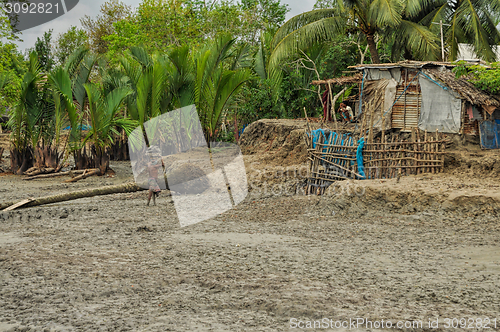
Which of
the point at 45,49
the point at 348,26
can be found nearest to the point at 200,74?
Result: the point at 348,26

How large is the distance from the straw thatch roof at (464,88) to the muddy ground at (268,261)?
6.08 ft

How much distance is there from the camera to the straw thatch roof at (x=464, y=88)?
34.2 feet

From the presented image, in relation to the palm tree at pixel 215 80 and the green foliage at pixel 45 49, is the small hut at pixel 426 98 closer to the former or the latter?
the palm tree at pixel 215 80

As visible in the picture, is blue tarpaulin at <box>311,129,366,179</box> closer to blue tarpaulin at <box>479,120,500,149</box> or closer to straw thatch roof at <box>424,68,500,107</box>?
straw thatch roof at <box>424,68,500,107</box>

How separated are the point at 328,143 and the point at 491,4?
929 centimetres

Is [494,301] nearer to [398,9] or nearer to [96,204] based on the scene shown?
[96,204]

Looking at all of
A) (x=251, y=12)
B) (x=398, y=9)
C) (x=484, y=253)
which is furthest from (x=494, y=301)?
(x=251, y=12)

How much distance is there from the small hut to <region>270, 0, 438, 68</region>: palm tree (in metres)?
1.70

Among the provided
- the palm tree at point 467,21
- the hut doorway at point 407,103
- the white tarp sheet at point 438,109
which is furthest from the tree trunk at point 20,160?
the palm tree at point 467,21

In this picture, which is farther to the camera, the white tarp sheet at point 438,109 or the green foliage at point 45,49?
the green foliage at point 45,49

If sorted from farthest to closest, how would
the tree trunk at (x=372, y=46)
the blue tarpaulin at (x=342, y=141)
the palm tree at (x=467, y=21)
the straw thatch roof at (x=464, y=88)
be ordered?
the tree trunk at (x=372, y=46), the palm tree at (x=467, y=21), the straw thatch roof at (x=464, y=88), the blue tarpaulin at (x=342, y=141)

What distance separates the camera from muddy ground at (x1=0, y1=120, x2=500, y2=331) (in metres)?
3.58

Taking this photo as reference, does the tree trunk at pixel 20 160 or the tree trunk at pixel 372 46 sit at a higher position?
the tree trunk at pixel 372 46

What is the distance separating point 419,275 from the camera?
458 centimetres
